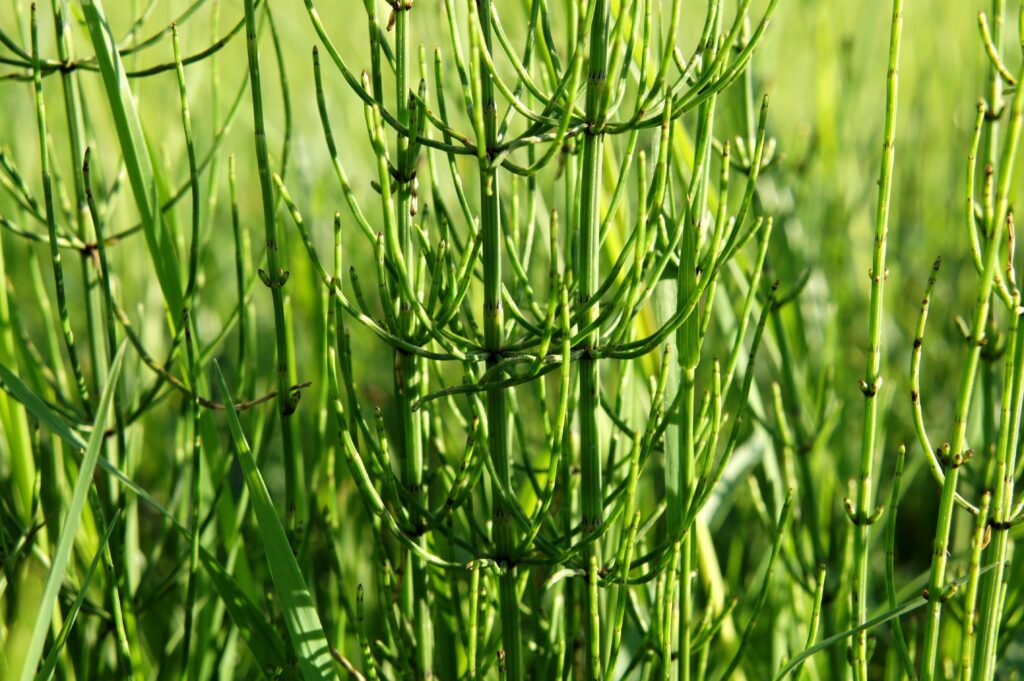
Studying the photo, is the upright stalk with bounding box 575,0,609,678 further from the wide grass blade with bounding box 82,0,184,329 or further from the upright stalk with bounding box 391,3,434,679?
the wide grass blade with bounding box 82,0,184,329

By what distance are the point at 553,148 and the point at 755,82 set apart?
0.79m

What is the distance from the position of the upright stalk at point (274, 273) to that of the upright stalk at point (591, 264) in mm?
217

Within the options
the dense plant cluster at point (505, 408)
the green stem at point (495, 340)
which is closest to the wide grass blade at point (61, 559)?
the dense plant cluster at point (505, 408)

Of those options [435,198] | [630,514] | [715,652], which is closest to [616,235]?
[435,198]

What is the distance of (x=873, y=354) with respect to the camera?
23.8 inches

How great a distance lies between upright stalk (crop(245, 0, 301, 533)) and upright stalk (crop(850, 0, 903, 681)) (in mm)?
397

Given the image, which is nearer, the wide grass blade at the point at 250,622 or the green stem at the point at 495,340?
the green stem at the point at 495,340

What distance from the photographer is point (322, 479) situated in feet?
3.08

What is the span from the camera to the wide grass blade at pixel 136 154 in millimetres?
711

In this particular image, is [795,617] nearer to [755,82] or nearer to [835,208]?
[755,82]

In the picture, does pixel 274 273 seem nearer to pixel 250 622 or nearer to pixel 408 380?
pixel 408 380

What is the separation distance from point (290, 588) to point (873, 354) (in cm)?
44

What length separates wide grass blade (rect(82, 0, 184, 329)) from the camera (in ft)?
2.33

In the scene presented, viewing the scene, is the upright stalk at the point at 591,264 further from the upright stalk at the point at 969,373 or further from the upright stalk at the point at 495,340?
the upright stalk at the point at 969,373
